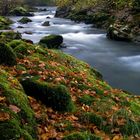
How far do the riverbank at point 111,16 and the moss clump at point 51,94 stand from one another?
79.1 ft

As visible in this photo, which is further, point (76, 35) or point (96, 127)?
point (76, 35)

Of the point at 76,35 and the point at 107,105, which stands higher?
the point at 107,105

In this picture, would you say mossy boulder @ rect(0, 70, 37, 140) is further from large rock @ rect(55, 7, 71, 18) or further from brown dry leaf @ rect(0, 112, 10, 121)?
large rock @ rect(55, 7, 71, 18)

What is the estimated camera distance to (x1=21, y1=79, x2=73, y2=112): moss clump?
753 cm

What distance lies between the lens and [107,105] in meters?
8.60

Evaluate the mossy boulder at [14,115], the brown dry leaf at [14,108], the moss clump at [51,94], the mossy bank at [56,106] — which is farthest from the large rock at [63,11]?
the brown dry leaf at [14,108]

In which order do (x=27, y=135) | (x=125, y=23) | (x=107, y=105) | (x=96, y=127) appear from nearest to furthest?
(x=27, y=135) < (x=96, y=127) < (x=107, y=105) < (x=125, y=23)

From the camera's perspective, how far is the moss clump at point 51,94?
297 inches

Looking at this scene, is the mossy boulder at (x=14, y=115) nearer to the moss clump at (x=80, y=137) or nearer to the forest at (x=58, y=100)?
the forest at (x=58, y=100)

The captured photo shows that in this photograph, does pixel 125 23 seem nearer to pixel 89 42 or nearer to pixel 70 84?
pixel 89 42

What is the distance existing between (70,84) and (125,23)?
1051 inches

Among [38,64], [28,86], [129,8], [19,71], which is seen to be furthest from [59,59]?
[129,8]

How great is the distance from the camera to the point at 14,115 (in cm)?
575

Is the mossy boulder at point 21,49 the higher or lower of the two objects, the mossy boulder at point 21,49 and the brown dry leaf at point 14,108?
the lower
